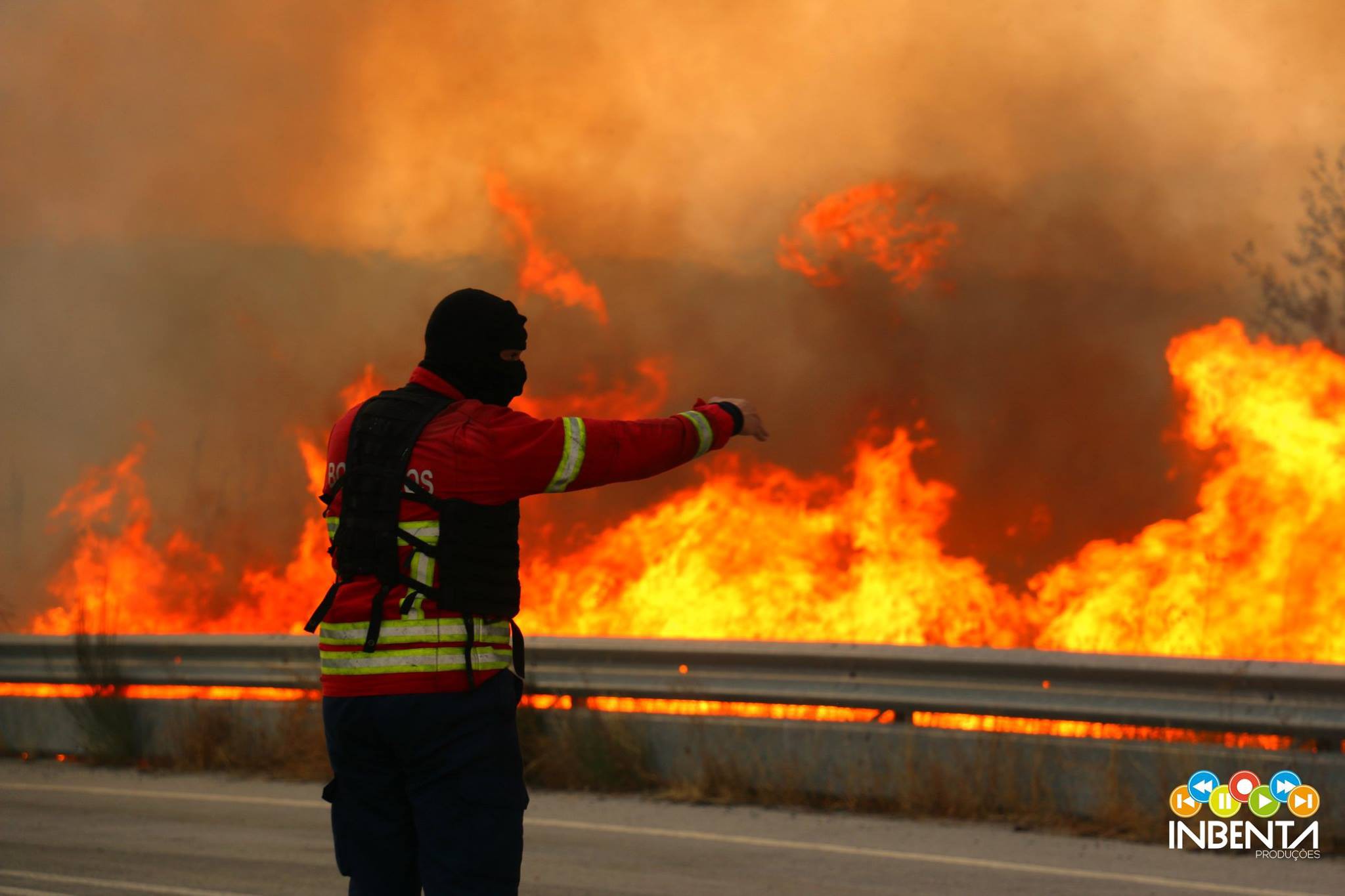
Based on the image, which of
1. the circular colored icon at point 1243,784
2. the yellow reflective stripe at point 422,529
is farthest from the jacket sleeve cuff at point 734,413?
the circular colored icon at point 1243,784

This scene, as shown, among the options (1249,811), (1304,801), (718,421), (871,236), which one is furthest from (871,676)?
(871,236)

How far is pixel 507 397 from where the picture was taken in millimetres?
4016

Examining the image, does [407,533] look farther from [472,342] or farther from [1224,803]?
[1224,803]

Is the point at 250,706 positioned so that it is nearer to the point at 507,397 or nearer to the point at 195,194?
the point at 507,397

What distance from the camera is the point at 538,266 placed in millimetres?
14852

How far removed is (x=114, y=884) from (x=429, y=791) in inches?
140

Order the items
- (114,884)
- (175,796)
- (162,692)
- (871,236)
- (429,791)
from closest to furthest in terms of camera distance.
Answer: (429,791), (114,884), (175,796), (162,692), (871,236)

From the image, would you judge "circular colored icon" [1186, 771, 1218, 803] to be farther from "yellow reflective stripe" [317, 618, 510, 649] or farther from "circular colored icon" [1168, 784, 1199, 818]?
"yellow reflective stripe" [317, 618, 510, 649]

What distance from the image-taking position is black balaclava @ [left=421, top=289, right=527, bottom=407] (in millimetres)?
3850

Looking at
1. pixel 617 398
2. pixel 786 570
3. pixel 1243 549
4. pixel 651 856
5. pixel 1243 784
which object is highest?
pixel 617 398

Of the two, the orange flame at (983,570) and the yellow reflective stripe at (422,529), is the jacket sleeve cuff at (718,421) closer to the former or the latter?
the yellow reflective stripe at (422,529)

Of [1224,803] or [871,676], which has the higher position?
[871,676]

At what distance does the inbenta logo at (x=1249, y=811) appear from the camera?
669 cm

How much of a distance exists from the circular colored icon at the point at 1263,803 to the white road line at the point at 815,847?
0.76 metres
